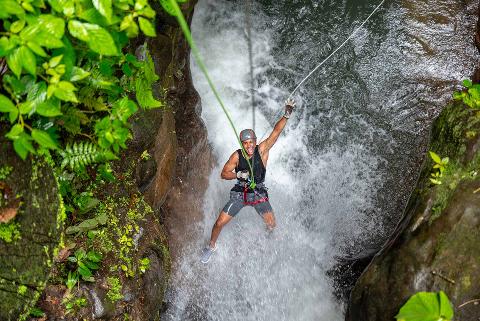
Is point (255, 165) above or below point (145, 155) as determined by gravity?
below

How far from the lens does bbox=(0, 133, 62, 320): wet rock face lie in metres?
3.29

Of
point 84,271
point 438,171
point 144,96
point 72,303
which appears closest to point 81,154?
point 144,96

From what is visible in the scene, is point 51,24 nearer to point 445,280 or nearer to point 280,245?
point 445,280

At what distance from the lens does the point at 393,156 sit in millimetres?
7230

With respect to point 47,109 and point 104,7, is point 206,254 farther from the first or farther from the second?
point 104,7

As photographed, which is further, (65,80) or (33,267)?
(33,267)

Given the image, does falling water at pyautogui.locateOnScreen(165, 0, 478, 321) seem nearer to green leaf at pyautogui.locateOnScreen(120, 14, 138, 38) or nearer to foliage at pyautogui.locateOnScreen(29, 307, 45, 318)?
foliage at pyautogui.locateOnScreen(29, 307, 45, 318)

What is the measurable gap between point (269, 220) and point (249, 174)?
1.05 meters

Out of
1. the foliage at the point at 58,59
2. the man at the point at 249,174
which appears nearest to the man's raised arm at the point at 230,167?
the man at the point at 249,174

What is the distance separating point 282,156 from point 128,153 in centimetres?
345

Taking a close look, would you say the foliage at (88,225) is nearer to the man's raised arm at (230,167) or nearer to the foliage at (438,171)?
the man's raised arm at (230,167)

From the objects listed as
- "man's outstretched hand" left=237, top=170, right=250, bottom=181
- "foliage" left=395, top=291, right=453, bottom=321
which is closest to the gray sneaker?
"man's outstretched hand" left=237, top=170, right=250, bottom=181

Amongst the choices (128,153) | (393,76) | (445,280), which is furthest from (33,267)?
(393,76)

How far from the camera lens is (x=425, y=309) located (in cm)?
285
